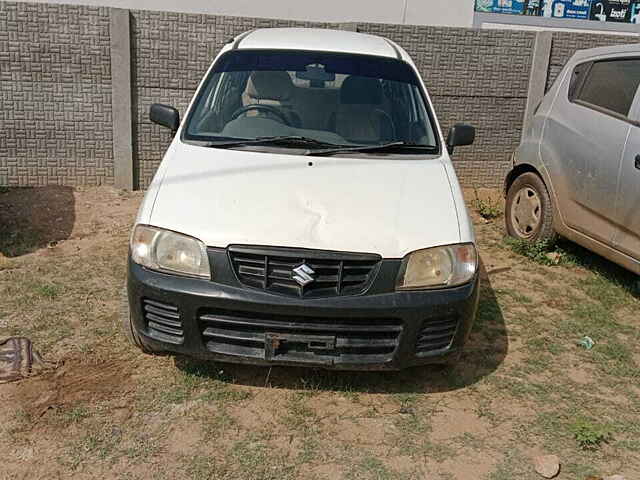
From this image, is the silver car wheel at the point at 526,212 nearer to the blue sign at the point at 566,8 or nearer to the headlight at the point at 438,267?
the headlight at the point at 438,267

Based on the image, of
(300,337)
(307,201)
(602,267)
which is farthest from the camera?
(602,267)

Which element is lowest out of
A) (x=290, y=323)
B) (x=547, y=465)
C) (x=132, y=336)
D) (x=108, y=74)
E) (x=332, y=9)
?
(x=547, y=465)

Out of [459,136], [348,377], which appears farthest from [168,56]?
[348,377]

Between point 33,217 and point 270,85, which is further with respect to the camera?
point 33,217

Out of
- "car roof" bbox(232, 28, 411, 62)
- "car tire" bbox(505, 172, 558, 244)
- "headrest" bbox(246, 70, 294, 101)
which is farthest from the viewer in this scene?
"car tire" bbox(505, 172, 558, 244)

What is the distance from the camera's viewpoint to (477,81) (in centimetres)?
798

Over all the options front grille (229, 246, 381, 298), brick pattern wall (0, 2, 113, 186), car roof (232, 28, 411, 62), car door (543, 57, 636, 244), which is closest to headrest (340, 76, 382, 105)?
car roof (232, 28, 411, 62)

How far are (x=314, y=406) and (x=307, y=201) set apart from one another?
1108 millimetres

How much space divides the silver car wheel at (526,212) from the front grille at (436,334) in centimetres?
296

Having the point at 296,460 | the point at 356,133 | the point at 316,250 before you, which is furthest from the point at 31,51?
the point at 296,460

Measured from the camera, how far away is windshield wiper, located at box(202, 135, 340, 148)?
4.04 m

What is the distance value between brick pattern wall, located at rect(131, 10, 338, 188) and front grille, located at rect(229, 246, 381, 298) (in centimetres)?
457

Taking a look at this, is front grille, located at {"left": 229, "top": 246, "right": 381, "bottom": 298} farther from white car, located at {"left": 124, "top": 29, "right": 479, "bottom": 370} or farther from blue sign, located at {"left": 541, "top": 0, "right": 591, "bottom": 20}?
blue sign, located at {"left": 541, "top": 0, "right": 591, "bottom": 20}

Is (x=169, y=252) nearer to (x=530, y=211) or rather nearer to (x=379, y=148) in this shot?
(x=379, y=148)
